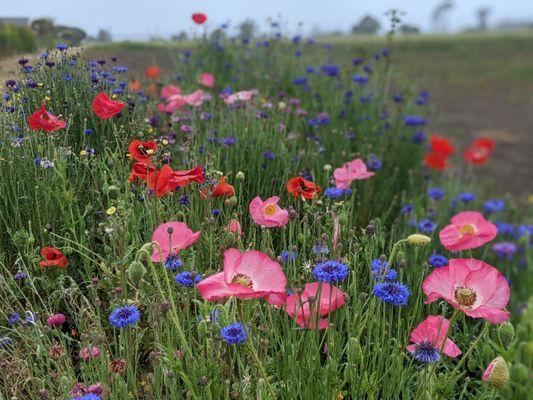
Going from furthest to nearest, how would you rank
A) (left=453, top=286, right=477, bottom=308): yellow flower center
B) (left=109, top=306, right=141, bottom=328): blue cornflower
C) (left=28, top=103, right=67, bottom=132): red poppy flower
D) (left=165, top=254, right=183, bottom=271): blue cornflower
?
(left=28, top=103, right=67, bottom=132): red poppy flower < (left=165, top=254, right=183, bottom=271): blue cornflower < (left=453, top=286, right=477, bottom=308): yellow flower center < (left=109, top=306, right=141, bottom=328): blue cornflower

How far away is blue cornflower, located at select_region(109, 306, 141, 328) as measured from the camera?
1.54 m

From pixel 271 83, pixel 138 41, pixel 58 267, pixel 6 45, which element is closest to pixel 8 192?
pixel 58 267

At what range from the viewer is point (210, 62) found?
5449 mm

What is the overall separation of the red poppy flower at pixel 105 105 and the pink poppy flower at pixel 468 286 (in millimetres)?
1290

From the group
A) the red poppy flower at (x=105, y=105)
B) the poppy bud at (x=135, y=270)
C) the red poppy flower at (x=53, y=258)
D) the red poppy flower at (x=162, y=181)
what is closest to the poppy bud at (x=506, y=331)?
the poppy bud at (x=135, y=270)

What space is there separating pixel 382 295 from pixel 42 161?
136 cm

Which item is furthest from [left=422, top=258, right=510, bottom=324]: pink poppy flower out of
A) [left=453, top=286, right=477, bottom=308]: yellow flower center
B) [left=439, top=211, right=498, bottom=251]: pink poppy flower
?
[left=439, top=211, right=498, bottom=251]: pink poppy flower

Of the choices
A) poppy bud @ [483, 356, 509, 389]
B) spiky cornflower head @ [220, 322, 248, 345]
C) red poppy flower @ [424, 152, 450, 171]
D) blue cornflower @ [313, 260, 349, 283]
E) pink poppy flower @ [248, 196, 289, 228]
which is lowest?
red poppy flower @ [424, 152, 450, 171]

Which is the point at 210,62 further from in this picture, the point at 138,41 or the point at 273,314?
the point at 273,314

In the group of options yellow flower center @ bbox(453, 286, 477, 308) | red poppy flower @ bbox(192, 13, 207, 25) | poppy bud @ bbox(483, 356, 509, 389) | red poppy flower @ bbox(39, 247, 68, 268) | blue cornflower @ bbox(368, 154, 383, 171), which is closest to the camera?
poppy bud @ bbox(483, 356, 509, 389)

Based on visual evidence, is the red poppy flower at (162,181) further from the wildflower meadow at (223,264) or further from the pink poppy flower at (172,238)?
the pink poppy flower at (172,238)

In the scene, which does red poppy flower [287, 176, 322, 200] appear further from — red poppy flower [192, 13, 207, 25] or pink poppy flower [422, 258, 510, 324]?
red poppy flower [192, 13, 207, 25]

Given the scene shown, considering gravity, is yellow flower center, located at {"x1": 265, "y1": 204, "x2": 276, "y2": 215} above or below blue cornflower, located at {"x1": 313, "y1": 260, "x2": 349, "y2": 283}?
below

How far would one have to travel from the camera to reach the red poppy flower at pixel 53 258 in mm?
2053
